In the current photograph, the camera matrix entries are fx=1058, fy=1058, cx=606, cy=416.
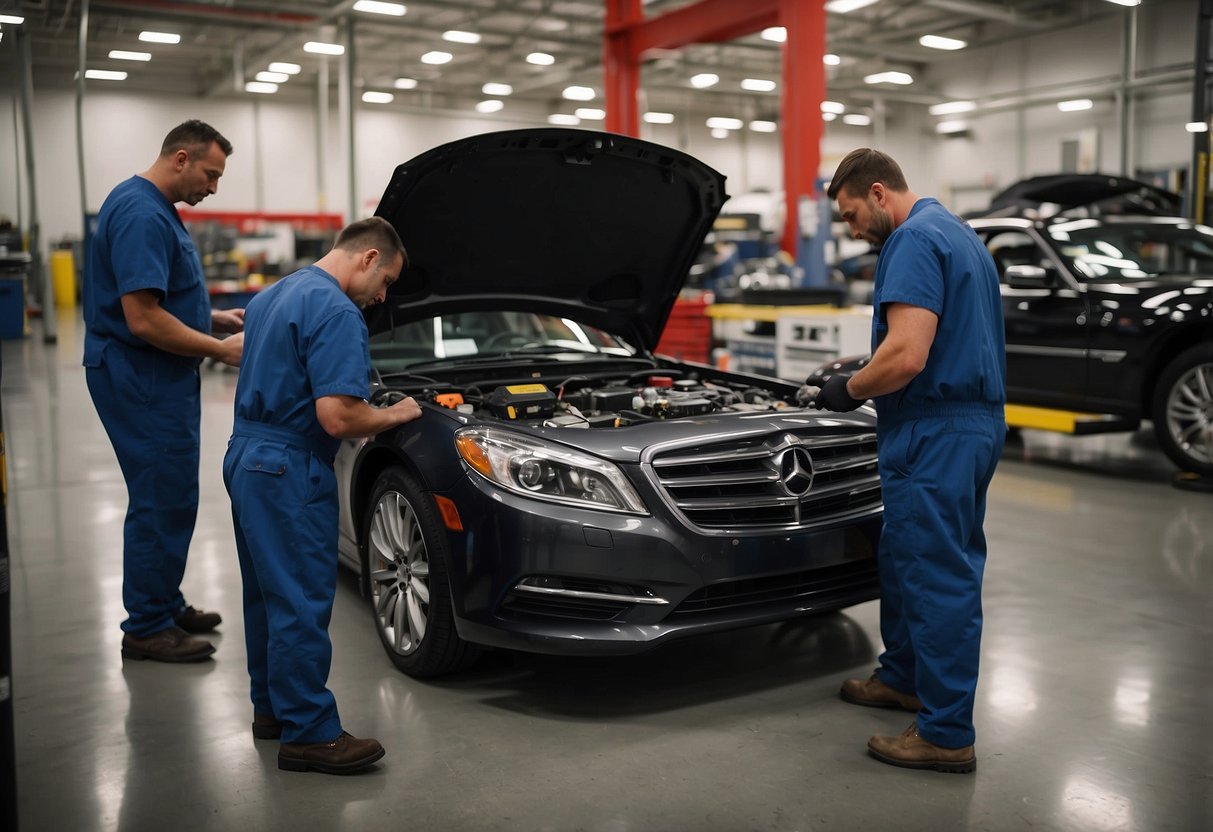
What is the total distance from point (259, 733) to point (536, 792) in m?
0.84

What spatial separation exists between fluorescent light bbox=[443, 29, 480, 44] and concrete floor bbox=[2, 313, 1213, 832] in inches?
686

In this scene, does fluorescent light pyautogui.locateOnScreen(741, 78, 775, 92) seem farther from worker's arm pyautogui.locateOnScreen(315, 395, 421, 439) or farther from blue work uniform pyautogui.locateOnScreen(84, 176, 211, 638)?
worker's arm pyautogui.locateOnScreen(315, 395, 421, 439)

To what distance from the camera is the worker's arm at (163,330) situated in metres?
3.32

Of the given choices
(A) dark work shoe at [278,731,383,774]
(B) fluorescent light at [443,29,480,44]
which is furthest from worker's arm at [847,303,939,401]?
(B) fluorescent light at [443,29,480,44]

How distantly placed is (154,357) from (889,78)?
23.9 m

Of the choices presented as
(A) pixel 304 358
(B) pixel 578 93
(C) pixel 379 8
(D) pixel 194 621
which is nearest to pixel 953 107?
(B) pixel 578 93

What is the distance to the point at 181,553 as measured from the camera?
11.7 ft

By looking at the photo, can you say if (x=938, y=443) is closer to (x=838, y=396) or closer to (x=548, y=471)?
(x=838, y=396)

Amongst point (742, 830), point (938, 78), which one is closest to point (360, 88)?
point (938, 78)

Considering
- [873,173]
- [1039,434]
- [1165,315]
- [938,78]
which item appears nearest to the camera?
[873,173]

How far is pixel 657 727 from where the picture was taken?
2934 millimetres

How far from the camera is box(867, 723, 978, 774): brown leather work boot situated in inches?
104

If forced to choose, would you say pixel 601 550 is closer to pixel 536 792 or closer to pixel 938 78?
pixel 536 792

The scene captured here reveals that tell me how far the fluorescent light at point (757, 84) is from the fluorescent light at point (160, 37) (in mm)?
12549
